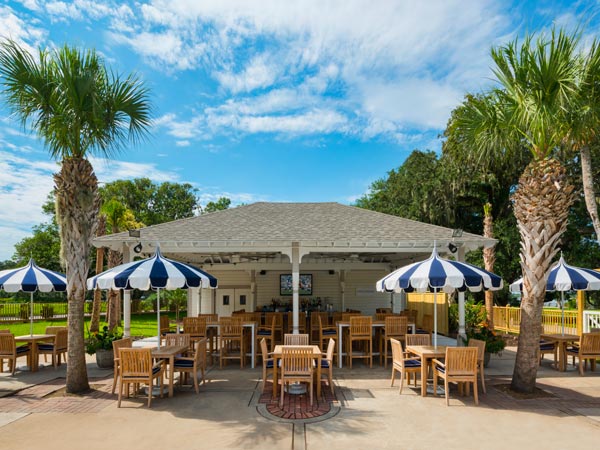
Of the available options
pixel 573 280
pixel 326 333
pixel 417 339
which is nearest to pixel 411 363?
pixel 417 339

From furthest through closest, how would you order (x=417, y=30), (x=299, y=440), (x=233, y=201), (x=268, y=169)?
(x=233, y=201) → (x=268, y=169) → (x=417, y=30) → (x=299, y=440)

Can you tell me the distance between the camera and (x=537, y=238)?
7723mm

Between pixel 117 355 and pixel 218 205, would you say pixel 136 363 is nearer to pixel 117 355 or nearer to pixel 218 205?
pixel 117 355

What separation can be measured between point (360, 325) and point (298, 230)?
3.10 metres

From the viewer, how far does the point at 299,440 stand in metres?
5.39

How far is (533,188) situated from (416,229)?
412cm

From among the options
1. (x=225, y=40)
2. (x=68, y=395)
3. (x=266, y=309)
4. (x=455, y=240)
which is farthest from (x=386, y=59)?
(x=68, y=395)

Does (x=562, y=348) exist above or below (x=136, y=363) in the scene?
below

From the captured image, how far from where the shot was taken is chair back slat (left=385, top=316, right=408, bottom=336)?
34.1ft

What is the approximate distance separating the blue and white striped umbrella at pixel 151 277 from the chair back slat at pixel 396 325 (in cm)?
513

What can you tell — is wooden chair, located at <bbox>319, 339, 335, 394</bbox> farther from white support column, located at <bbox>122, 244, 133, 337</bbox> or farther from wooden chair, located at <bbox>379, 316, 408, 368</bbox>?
white support column, located at <bbox>122, 244, 133, 337</bbox>

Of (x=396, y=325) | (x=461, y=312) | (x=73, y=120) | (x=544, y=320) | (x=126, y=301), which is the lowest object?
(x=544, y=320)

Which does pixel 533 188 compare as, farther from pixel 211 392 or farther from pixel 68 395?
pixel 68 395

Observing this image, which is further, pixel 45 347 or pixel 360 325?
pixel 45 347
